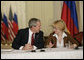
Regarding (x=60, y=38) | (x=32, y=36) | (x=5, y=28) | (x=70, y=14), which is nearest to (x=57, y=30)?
(x=60, y=38)

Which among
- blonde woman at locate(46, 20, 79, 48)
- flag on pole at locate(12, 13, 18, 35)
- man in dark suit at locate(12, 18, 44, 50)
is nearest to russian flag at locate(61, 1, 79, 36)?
flag on pole at locate(12, 13, 18, 35)

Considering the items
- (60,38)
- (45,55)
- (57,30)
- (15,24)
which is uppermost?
(15,24)

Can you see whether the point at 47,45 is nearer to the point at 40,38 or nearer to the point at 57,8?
the point at 40,38

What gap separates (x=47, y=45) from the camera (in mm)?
3193

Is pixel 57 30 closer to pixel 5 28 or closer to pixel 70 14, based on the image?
pixel 70 14

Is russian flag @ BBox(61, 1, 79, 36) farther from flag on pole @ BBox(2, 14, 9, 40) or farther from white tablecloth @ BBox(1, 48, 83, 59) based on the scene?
white tablecloth @ BBox(1, 48, 83, 59)

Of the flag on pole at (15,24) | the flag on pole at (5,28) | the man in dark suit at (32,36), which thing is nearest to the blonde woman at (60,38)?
the man in dark suit at (32,36)

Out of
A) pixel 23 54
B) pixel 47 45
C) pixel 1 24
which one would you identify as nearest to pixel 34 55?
pixel 23 54

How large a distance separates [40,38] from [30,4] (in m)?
2.42

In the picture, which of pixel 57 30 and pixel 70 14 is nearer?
pixel 57 30

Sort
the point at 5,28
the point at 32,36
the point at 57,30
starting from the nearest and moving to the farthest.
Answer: the point at 32,36, the point at 57,30, the point at 5,28

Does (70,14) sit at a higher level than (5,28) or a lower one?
higher

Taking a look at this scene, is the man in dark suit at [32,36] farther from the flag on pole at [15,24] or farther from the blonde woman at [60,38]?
the flag on pole at [15,24]

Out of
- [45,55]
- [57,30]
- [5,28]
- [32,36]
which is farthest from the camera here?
[5,28]
